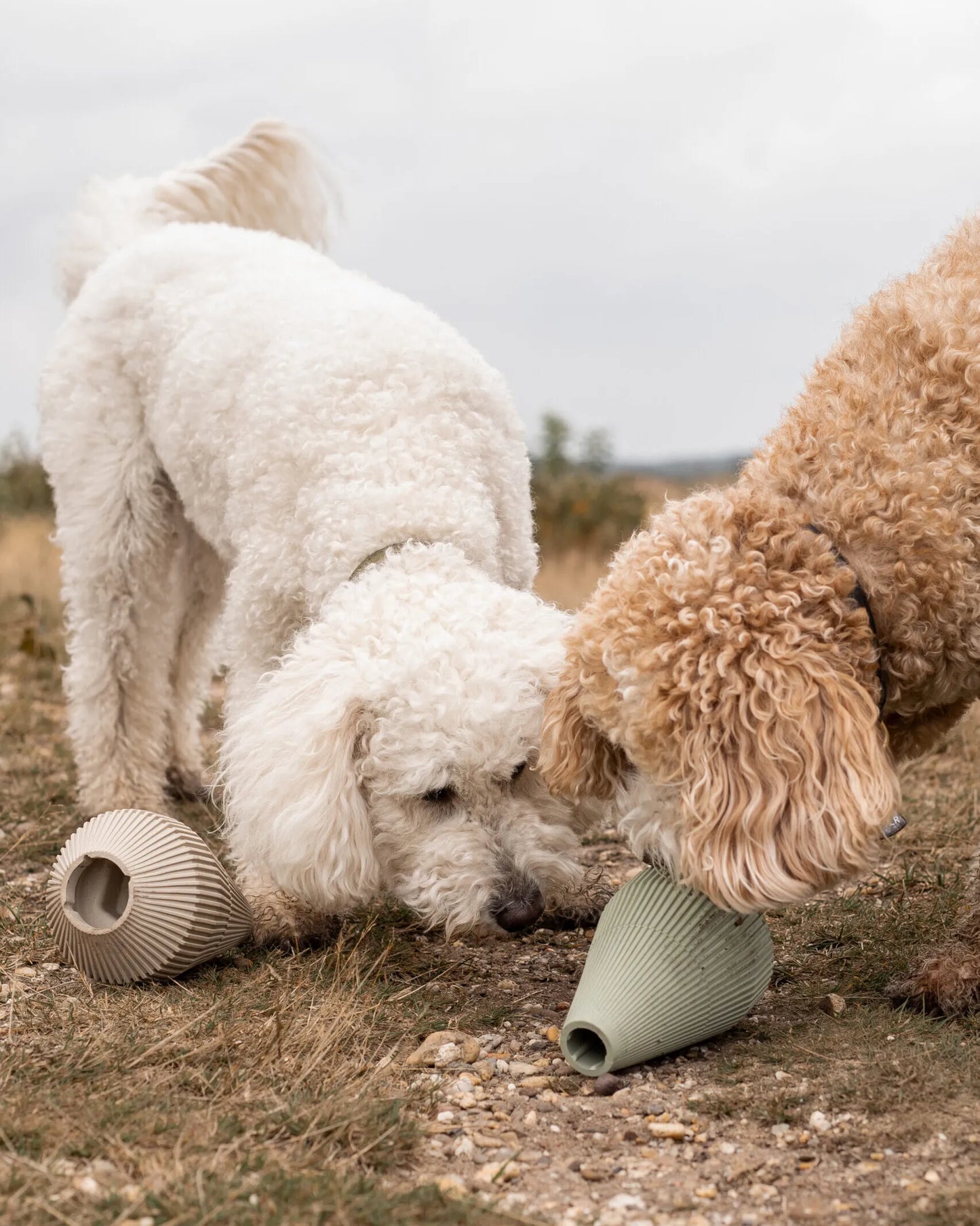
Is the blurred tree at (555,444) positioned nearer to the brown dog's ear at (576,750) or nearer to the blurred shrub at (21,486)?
the blurred shrub at (21,486)

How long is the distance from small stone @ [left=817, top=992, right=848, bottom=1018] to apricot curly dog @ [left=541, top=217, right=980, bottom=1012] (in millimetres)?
194

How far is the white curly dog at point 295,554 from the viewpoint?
334cm

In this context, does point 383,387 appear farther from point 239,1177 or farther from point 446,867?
point 239,1177

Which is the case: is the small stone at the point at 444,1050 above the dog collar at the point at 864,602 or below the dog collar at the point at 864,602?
below

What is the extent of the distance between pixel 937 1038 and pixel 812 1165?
0.60 metres

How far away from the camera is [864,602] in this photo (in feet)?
9.10

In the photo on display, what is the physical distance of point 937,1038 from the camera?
9.85 ft

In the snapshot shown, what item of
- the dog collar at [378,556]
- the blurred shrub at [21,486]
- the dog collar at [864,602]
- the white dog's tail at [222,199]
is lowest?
the blurred shrub at [21,486]

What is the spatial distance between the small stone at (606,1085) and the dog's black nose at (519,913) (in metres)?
0.45

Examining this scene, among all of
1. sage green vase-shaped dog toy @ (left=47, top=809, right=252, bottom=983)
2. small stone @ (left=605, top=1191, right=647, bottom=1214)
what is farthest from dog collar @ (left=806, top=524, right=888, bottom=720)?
sage green vase-shaped dog toy @ (left=47, top=809, right=252, bottom=983)

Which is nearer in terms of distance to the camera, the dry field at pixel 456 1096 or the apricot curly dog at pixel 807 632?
the dry field at pixel 456 1096

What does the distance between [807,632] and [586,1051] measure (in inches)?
41.9

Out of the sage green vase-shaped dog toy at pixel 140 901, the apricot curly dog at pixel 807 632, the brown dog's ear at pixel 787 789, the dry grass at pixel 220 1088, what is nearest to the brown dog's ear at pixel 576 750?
the apricot curly dog at pixel 807 632

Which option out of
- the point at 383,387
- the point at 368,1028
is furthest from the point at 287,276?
the point at 368,1028
